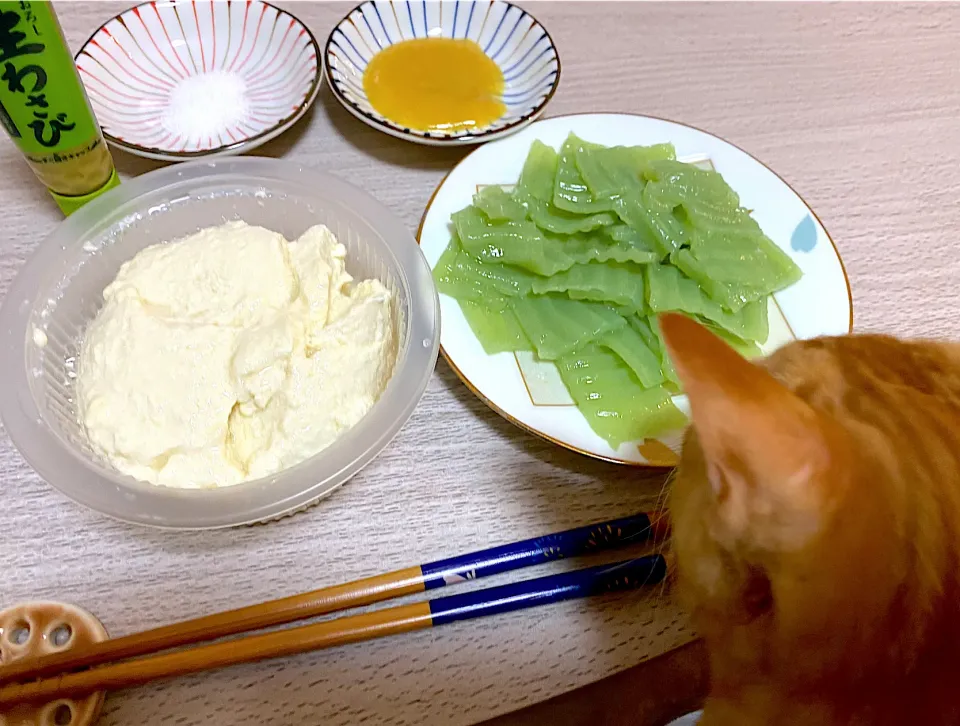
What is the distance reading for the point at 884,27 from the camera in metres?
1.15

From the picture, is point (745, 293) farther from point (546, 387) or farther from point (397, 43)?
point (397, 43)

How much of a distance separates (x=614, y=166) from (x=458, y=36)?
0.39 meters

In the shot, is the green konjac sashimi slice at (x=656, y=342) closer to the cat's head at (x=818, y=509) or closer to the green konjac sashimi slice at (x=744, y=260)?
the green konjac sashimi slice at (x=744, y=260)

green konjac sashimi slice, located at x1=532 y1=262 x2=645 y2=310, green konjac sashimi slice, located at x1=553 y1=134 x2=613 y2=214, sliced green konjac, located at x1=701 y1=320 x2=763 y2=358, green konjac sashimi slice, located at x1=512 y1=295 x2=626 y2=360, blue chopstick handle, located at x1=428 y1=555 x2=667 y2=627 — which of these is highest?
green konjac sashimi slice, located at x1=553 y1=134 x2=613 y2=214

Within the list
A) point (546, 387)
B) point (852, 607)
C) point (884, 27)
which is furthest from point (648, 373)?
point (884, 27)

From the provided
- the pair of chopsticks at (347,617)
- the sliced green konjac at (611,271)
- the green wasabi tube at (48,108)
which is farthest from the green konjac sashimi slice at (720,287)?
the green wasabi tube at (48,108)

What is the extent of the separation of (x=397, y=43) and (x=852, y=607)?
95 centimetres

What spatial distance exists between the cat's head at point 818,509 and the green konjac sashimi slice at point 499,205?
1.50ft

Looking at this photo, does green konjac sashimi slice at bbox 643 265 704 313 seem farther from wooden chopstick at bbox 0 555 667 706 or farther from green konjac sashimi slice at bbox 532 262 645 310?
wooden chopstick at bbox 0 555 667 706

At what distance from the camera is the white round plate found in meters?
0.64

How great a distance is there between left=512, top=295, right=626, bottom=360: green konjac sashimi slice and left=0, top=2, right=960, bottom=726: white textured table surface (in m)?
0.09

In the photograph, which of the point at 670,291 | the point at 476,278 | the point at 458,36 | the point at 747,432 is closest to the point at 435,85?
the point at 458,36

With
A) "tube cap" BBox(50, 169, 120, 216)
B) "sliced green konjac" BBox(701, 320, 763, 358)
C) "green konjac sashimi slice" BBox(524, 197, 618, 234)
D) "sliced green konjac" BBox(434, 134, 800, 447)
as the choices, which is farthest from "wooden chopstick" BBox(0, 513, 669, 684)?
"tube cap" BBox(50, 169, 120, 216)

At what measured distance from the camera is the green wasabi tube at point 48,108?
1.94 feet
